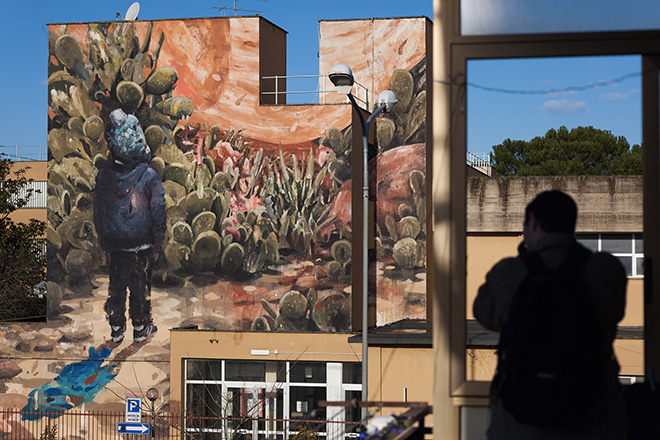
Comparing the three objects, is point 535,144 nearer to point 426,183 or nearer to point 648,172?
point 426,183

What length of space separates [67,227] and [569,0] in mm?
31721

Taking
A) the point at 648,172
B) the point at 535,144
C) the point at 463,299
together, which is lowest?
the point at 463,299

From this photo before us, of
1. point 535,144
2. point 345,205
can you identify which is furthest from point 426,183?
point 535,144

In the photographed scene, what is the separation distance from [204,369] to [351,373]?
5098mm

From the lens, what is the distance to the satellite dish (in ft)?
114

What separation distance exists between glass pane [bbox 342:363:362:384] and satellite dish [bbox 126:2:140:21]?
53.7 ft

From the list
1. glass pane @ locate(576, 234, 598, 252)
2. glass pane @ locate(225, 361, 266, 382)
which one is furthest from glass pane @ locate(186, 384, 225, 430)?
glass pane @ locate(576, 234, 598, 252)

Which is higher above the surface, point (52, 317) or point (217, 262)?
point (217, 262)

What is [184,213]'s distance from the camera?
33156 mm

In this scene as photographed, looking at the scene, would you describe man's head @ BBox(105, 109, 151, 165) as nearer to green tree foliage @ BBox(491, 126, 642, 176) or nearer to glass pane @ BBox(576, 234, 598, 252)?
glass pane @ BBox(576, 234, 598, 252)

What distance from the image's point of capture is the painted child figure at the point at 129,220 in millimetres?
33312

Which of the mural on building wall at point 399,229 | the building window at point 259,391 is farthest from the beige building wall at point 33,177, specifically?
the building window at point 259,391

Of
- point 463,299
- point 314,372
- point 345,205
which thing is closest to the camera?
point 463,299

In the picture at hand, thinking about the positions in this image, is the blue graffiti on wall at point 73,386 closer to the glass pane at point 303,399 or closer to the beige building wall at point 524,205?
the glass pane at point 303,399
